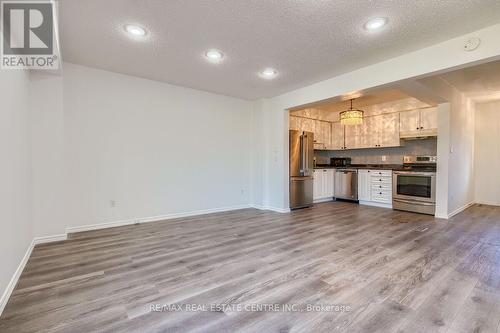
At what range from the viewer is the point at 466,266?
2527 mm

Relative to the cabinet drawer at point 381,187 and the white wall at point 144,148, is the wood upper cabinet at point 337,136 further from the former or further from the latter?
the white wall at point 144,148

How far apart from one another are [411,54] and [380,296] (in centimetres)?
298

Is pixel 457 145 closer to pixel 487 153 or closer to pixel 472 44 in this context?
pixel 487 153

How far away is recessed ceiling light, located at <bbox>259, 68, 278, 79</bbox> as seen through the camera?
12.6 feet

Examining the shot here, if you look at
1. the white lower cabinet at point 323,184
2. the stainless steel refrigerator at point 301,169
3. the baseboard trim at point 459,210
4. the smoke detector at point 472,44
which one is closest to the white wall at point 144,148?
the stainless steel refrigerator at point 301,169

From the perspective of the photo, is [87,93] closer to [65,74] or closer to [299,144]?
[65,74]

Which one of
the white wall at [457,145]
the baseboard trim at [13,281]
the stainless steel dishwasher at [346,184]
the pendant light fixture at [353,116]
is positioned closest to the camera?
the baseboard trim at [13,281]

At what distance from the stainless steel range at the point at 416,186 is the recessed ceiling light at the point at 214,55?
15.3ft

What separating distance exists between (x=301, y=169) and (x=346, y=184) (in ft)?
6.00

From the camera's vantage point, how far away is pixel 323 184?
6.73 meters

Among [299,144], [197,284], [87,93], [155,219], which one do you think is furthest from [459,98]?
[87,93]

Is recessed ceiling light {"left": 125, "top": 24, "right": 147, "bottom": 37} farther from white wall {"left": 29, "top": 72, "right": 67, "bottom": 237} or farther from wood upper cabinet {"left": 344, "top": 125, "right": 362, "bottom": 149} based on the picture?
wood upper cabinet {"left": 344, "top": 125, "right": 362, "bottom": 149}

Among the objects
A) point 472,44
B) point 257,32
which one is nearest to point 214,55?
point 257,32
